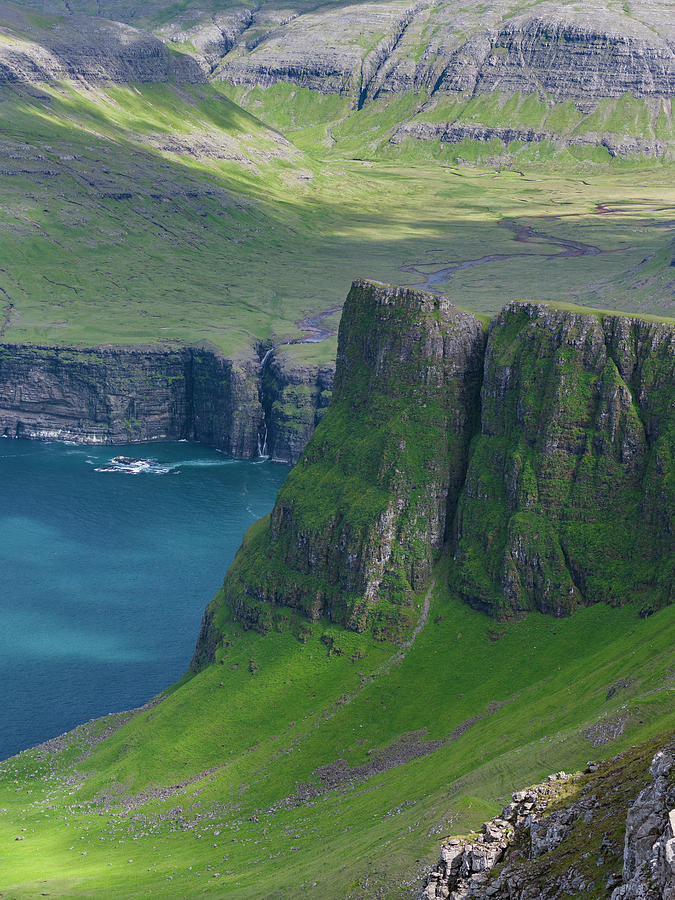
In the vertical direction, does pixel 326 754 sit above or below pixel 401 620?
below

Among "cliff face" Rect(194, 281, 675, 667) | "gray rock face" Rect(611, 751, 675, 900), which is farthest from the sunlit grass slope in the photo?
"gray rock face" Rect(611, 751, 675, 900)

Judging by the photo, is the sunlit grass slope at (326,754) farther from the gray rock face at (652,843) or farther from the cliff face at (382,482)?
the gray rock face at (652,843)

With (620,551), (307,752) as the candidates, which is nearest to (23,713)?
(307,752)

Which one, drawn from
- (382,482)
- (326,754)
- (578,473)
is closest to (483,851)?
(326,754)

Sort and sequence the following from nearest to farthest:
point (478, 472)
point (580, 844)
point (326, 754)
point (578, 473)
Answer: point (580, 844), point (326, 754), point (578, 473), point (478, 472)

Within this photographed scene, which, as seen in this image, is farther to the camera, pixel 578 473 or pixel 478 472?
pixel 478 472

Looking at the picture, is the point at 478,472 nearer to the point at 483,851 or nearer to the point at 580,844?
the point at 483,851
